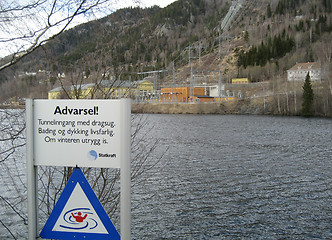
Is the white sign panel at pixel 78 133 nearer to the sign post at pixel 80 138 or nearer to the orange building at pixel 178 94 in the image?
the sign post at pixel 80 138

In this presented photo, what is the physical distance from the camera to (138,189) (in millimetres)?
12250

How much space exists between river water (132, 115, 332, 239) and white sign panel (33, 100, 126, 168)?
6328 mm

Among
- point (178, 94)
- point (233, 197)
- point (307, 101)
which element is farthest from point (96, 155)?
point (178, 94)

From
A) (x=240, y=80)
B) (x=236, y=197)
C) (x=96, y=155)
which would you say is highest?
(x=240, y=80)

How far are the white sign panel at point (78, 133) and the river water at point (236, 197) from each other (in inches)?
249

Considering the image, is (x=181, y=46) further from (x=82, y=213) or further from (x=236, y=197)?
(x=82, y=213)

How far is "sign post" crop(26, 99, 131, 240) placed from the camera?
2771mm

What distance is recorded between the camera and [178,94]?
82875 mm

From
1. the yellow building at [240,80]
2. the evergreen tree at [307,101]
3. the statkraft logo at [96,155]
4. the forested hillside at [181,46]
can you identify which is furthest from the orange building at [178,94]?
the statkraft logo at [96,155]

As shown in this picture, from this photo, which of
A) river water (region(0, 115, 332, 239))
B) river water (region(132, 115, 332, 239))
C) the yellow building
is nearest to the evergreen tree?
river water (region(132, 115, 332, 239))

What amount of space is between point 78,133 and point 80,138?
0.05 m

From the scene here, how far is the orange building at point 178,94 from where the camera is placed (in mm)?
81125

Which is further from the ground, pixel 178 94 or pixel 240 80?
pixel 240 80

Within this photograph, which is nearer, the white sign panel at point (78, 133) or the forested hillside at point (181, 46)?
the white sign panel at point (78, 133)
